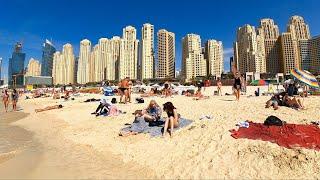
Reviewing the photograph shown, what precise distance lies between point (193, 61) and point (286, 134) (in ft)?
347

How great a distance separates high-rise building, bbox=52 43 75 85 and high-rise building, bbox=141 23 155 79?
5932 cm

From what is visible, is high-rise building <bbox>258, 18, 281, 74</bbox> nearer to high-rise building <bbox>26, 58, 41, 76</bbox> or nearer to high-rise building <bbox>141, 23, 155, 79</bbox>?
high-rise building <bbox>141, 23, 155, 79</bbox>

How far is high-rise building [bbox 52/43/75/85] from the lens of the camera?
150m

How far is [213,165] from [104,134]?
4.39 m

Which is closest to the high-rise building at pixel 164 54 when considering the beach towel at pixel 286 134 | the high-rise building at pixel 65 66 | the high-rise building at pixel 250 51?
the high-rise building at pixel 250 51

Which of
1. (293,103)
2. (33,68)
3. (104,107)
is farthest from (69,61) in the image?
(293,103)

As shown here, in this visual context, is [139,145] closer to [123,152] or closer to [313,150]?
[123,152]

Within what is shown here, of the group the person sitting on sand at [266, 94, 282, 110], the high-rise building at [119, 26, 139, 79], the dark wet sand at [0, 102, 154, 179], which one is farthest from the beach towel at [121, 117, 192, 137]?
the high-rise building at [119, 26, 139, 79]

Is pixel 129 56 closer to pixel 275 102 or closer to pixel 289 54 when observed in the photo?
pixel 289 54

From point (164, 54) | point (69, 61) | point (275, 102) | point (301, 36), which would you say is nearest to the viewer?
point (275, 102)

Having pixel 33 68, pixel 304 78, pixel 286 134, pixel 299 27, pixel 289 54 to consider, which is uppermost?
pixel 299 27

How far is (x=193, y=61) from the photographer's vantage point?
111 metres

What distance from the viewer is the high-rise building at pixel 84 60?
136 metres

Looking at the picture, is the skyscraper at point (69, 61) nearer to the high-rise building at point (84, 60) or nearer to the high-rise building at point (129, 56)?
the high-rise building at point (84, 60)
